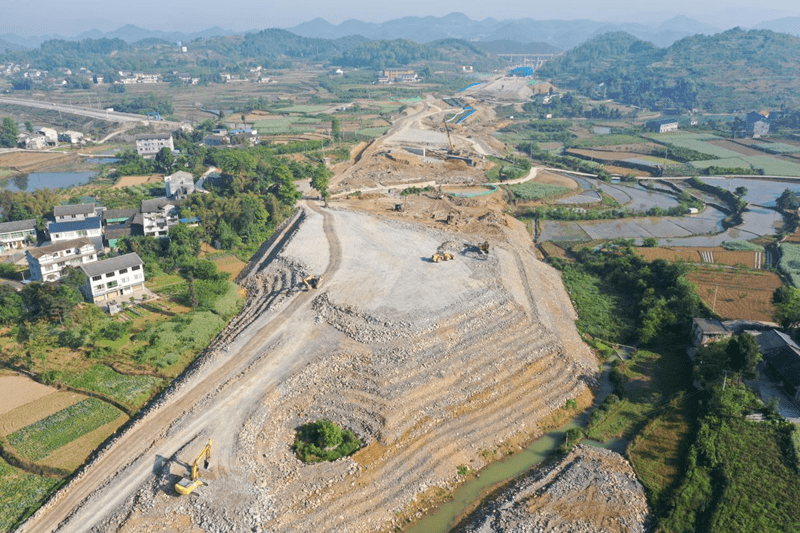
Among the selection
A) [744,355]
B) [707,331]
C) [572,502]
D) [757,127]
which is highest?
[757,127]

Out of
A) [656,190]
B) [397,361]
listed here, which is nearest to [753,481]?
[397,361]

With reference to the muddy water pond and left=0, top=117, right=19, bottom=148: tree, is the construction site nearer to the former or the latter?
the muddy water pond

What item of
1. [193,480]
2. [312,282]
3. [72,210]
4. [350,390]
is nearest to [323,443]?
[350,390]

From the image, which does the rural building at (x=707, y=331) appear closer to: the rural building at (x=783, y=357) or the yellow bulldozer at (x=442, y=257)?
the rural building at (x=783, y=357)

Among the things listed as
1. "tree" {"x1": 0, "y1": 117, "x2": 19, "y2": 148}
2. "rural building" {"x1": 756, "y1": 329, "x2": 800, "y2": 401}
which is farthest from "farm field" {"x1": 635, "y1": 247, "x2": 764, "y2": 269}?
"tree" {"x1": 0, "y1": 117, "x2": 19, "y2": 148}

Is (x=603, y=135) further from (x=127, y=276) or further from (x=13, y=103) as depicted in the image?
(x=13, y=103)

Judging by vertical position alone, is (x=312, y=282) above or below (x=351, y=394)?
above

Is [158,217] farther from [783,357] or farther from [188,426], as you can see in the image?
[783,357]
